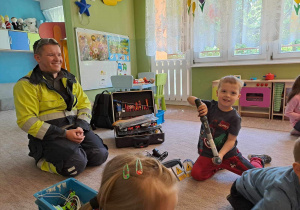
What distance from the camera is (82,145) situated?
5.04ft

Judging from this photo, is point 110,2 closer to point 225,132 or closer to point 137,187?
point 225,132

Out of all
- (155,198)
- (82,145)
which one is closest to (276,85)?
(82,145)

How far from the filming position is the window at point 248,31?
2531 millimetres

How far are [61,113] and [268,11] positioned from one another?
2.72 m

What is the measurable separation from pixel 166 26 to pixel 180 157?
2.45 metres

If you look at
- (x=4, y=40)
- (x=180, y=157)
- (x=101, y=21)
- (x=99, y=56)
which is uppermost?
(x=101, y=21)

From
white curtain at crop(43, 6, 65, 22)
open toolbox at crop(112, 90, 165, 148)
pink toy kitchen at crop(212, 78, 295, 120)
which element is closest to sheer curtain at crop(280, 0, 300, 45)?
pink toy kitchen at crop(212, 78, 295, 120)

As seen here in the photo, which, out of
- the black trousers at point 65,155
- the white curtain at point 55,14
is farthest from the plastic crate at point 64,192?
the white curtain at point 55,14

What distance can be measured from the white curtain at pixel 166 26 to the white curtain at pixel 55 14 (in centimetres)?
241

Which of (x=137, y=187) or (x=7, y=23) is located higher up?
(x=7, y=23)

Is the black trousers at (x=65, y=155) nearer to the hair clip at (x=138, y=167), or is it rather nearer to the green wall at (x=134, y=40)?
the hair clip at (x=138, y=167)

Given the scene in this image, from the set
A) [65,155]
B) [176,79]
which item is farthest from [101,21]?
[65,155]

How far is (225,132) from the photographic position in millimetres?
1217

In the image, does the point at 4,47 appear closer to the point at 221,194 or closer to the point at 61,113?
the point at 61,113
